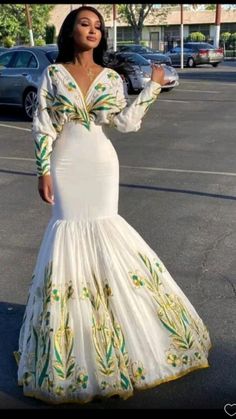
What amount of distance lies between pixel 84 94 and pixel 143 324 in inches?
48.2

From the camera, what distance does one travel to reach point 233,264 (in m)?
5.82

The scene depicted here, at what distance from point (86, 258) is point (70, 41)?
3.68 ft

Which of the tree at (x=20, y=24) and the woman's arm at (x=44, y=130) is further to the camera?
the tree at (x=20, y=24)

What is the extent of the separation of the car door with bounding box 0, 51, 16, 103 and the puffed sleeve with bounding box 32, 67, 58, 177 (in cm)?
1330

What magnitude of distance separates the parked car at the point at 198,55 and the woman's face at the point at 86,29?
1438 inches

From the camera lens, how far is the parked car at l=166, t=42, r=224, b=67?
39000 millimetres

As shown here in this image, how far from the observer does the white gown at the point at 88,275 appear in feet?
11.4

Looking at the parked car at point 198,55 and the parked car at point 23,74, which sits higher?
the parked car at point 23,74

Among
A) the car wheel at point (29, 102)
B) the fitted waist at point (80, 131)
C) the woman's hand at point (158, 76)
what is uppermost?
the woman's hand at point (158, 76)

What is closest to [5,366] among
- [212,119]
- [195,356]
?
[195,356]

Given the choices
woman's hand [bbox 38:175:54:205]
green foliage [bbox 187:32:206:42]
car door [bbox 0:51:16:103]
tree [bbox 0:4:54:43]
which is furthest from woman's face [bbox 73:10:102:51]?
green foliage [bbox 187:32:206:42]

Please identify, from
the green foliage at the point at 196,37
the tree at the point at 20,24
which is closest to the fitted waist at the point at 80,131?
the tree at the point at 20,24

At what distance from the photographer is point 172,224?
278 inches

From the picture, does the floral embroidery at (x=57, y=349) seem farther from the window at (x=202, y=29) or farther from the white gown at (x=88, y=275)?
the window at (x=202, y=29)
